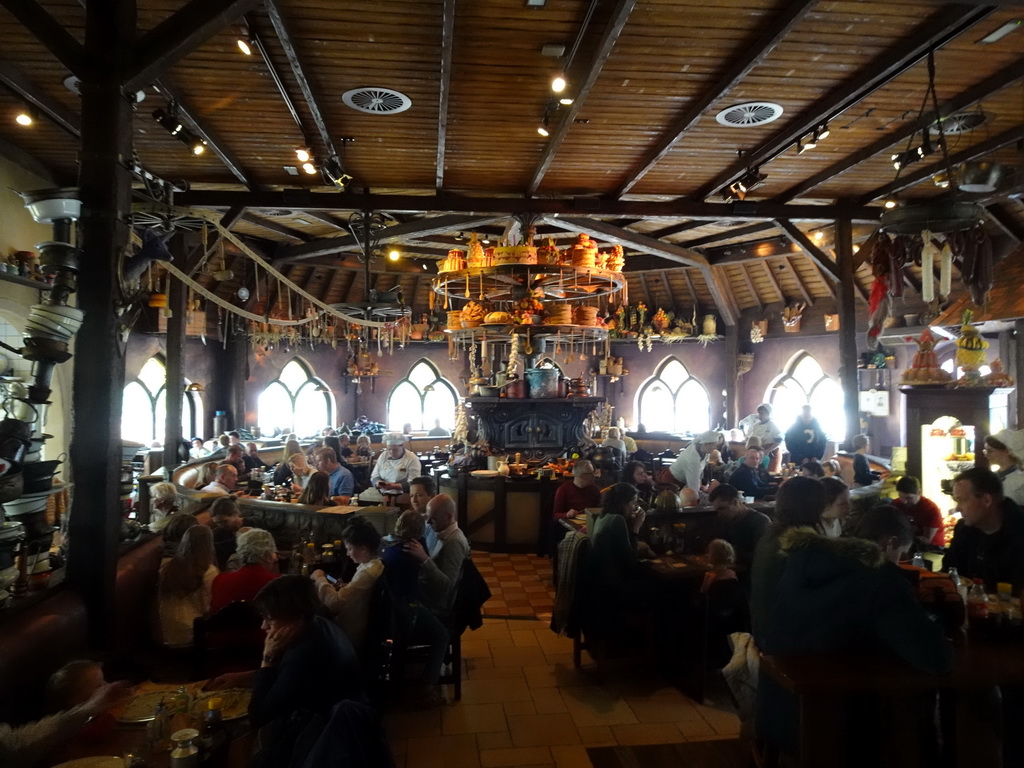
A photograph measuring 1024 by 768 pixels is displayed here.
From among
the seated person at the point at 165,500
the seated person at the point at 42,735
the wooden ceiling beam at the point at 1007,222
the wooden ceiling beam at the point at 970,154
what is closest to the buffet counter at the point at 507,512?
the seated person at the point at 165,500

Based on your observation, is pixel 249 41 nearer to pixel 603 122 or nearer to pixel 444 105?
pixel 444 105

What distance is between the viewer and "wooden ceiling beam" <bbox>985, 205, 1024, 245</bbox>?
31.8 ft

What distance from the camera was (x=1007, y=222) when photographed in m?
9.80

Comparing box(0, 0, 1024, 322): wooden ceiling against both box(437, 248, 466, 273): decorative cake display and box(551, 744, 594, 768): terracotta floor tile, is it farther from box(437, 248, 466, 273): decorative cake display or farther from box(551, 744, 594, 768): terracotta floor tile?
box(551, 744, 594, 768): terracotta floor tile

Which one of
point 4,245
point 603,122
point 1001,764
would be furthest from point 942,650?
point 4,245

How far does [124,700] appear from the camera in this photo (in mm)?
2936

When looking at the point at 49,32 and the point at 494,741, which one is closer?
the point at 49,32

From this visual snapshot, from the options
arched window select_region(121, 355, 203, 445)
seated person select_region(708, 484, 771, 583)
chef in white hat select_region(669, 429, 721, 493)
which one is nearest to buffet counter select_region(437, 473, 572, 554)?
chef in white hat select_region(669, 429, 721, 493)

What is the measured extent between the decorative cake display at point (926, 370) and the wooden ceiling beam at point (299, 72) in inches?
249

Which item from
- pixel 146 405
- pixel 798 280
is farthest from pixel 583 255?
pixel 146 405

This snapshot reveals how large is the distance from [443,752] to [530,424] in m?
7.28

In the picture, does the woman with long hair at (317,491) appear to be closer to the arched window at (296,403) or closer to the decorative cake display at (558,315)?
the decorative cake display at (558,315)

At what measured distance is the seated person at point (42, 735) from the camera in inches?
94.3

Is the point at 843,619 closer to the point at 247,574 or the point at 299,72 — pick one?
the point at 247,574
